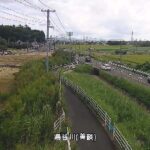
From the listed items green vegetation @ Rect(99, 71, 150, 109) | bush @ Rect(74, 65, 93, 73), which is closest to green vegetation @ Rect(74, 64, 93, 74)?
bush @ Rect(74, 65, 93, 73)

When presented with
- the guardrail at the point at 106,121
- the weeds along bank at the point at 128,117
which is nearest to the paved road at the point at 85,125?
the guardrail at the point at 106,121

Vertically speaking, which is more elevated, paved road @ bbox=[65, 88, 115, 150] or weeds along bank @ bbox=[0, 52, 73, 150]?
weeds along bank @ bbox=[0, 52, 73, 150]

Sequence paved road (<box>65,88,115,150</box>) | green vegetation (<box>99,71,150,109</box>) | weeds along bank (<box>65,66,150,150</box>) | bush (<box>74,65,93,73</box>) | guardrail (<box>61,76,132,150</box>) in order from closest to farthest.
→ guardrail (<box>61,76,132,150</box>) < paved road (<box>65,88,115,150</box>) < weeds along bank (<box>65,66,150,150</box>) < green vegetation (<box>99,71,150,109</box>) < bush (<box>74,65,93,73</box>)

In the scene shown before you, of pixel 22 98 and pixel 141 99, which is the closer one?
pixel 22 98

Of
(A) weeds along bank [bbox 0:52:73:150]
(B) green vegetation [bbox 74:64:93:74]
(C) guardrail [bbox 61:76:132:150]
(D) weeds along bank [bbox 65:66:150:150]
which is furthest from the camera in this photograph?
(B) green vegetation [bbox 74:64:93:74]

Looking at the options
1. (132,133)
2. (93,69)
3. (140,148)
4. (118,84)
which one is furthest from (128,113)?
(93,69)

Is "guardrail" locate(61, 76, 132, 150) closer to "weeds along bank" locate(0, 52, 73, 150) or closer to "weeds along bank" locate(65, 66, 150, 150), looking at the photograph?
"weeds along bank" locate(65, 66, 150, 150)

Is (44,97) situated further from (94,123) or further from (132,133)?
(132,133)
